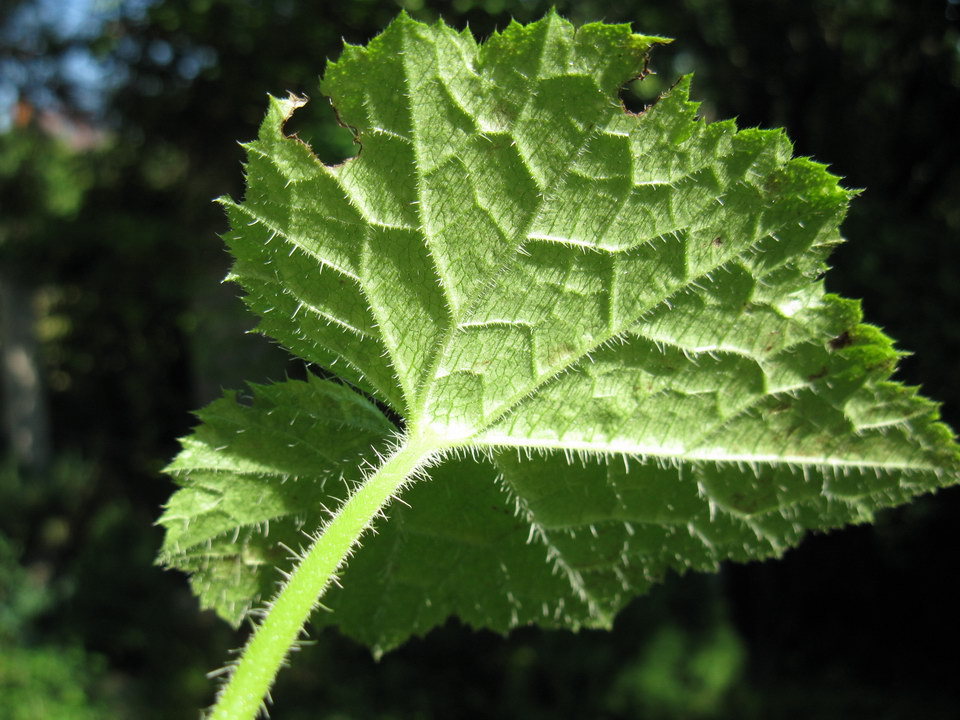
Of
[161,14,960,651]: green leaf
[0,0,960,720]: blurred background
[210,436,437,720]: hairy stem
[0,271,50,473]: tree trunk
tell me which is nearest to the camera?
[210,436,437,720]: hairy stem

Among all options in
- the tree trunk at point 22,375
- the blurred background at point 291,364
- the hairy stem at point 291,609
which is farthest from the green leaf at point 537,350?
the tree trunk at point 22,375

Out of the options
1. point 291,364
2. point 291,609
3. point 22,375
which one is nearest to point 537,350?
point 291,609

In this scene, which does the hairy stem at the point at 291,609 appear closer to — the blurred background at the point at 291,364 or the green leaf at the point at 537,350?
the green leaf at the point at 537,350

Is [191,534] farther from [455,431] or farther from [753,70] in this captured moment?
[753,70]

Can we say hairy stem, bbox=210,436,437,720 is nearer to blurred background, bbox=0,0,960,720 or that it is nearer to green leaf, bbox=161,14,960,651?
green leaf, bbox=161,14,960,651

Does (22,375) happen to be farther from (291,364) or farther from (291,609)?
(291,609)

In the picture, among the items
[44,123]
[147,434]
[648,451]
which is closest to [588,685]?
[648,451]

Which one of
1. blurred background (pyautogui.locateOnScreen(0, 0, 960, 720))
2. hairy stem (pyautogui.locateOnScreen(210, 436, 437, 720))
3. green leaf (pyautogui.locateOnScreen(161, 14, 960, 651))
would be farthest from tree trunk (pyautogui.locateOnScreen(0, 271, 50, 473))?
hairy stem (pyautogui.locateOnScreen(210, 436, 437, 720))
